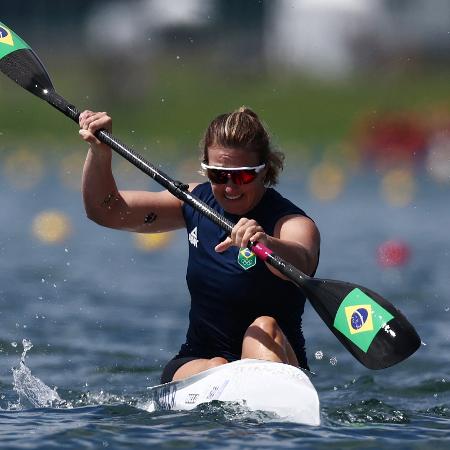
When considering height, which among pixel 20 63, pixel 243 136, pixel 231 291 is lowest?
pixel 231 291

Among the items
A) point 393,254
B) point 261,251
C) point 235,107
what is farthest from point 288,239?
point 235,107

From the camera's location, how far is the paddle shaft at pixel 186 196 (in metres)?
4.86

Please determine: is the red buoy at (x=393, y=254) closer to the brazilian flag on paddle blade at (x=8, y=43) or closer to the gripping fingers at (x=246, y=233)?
the brazilian flag on paddle blade at (x=8, y=43)

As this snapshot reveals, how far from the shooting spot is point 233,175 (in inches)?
198

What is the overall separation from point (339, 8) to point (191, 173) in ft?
28.7

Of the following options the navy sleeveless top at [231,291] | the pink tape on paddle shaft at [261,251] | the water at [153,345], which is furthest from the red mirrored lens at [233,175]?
the water at [153,345]

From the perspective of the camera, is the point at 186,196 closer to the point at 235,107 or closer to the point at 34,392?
the point at 34,392

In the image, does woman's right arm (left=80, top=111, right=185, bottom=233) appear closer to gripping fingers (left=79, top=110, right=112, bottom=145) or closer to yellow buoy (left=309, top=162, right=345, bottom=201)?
gripping fingers (left=79, top=110, right=112, bottom=145)

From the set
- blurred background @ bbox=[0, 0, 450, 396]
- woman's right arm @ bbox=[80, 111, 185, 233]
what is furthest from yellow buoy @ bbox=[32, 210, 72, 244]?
woman's right arm @ bbox=[80, 111, 185, 233]

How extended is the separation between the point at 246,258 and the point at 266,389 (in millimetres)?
602

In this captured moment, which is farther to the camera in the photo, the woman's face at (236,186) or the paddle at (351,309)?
the woman's face at (236,186)

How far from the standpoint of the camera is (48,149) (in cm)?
2306

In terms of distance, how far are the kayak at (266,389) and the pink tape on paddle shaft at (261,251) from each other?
0.43 metres

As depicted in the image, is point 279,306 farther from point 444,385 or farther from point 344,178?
point 344,178
